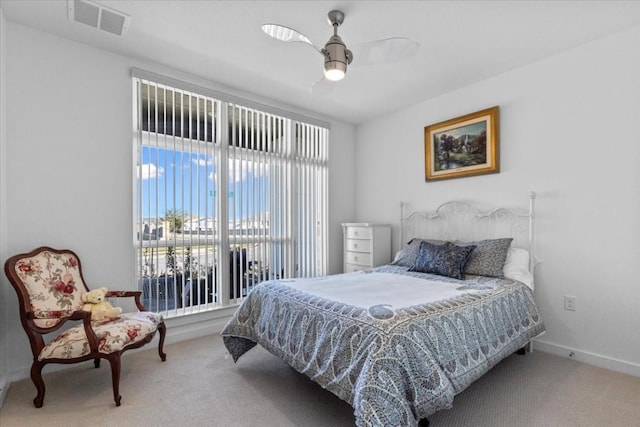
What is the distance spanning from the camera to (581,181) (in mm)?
2705

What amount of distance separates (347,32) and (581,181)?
91.5 inches

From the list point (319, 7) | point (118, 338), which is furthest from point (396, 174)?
point (118, 338)

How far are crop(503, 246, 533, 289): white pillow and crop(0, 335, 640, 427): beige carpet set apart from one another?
70 centimetres

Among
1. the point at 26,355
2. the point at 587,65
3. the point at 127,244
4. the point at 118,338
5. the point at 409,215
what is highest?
the point at 587,65

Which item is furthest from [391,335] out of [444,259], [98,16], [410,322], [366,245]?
[98,16]

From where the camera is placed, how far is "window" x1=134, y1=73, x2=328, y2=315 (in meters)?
3.03

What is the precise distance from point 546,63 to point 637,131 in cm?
96

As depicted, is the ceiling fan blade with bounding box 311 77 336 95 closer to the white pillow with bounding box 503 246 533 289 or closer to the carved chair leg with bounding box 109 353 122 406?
the white pillow with bounding box 503 246 533 289

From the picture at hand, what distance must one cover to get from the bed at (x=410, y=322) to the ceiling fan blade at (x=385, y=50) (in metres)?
1.64

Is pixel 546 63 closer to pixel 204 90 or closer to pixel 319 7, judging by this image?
pixel 319 7

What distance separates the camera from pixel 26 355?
2.43m

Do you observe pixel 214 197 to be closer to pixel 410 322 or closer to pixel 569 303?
pixel 410 322

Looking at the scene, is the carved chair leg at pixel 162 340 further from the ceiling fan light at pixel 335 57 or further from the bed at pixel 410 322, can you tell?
the ceiling fan light at pixel 335 57

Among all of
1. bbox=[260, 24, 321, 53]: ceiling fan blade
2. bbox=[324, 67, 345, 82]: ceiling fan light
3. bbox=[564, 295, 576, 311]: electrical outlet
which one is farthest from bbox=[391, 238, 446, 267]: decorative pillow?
bbox=[260, 24, 321, 53]: ceiling fan blade
